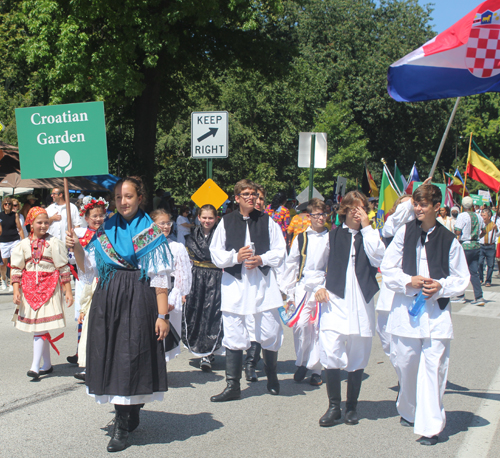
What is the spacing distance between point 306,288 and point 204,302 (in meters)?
1.39

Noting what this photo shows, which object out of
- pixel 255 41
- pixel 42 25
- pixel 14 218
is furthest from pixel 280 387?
pixel 255 41

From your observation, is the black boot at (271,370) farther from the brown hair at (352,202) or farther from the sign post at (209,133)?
the sign post at (209,133)

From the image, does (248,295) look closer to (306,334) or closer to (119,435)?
(306,334)

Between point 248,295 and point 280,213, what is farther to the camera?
point 280,213

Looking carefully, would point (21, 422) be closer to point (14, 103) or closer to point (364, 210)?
point (364, 210)

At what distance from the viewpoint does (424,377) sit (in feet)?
13.8

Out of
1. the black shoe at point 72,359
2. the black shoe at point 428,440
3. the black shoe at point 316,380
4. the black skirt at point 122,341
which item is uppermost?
the black skirt at point 122,341

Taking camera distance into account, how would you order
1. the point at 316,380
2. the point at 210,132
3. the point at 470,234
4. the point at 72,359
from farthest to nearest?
the point at 470,234
the point at 210,132
the point at 72,359
the point at 316,380

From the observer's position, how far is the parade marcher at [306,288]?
224 inches

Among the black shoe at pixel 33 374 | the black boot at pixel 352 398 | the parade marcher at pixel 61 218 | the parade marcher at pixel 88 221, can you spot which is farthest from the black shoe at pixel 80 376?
the parade marcher at pixel 61 218

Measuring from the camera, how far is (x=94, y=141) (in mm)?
4699

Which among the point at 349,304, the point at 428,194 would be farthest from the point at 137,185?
the point at 428,194

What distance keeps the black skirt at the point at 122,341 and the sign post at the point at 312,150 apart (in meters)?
7.81

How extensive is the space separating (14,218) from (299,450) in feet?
31.9
